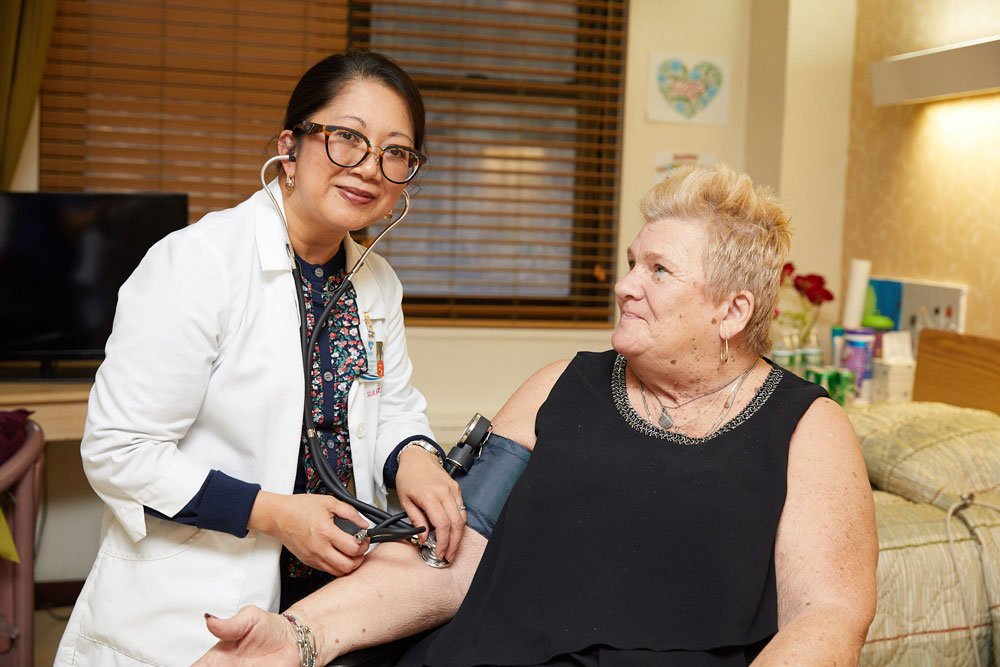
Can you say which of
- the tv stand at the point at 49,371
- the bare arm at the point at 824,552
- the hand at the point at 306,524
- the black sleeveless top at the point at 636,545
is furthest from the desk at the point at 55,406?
the bare arm at the point at 824,552

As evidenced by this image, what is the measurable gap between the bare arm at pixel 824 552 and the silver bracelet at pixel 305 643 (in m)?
0.58

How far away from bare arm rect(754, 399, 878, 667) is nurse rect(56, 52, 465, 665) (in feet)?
1.57

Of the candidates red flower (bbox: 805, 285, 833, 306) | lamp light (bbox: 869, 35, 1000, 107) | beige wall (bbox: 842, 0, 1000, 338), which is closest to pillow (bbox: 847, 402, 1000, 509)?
beige wall (bbox: 842, 0, 1000, 338)

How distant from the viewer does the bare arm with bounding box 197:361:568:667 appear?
3.63ft

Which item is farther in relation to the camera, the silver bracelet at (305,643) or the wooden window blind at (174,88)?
the wooden window blind at (174,88)

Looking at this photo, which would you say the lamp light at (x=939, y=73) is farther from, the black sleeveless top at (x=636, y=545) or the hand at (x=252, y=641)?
the hand at (x=252, y=641)

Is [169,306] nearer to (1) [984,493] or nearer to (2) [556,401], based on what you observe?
(2) [556,401]

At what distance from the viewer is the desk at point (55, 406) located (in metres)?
2.44

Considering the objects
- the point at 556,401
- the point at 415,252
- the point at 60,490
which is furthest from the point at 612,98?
the point at 60,490

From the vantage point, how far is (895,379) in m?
2.69

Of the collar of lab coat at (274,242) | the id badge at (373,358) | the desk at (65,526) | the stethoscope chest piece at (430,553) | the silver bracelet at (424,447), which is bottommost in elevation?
the desk at (65,526)

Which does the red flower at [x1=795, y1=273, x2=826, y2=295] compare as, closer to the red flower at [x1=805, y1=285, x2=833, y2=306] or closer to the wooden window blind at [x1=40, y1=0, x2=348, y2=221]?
the red flower at [x1=805, y1=285, x2=833, y2=306]

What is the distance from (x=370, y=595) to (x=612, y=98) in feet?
8.11

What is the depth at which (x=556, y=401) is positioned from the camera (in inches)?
55.6
